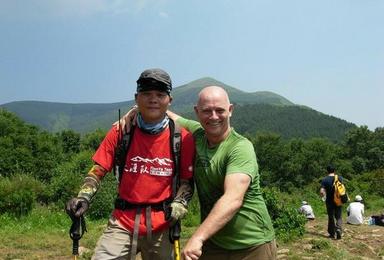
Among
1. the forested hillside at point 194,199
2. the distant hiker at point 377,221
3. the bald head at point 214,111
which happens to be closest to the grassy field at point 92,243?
the forested hillside at point 194,199

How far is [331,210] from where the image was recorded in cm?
1245

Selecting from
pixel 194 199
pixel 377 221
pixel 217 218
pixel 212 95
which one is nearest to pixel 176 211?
pixel 217 218

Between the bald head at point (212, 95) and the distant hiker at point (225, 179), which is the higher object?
the bald head at point (212, 95)

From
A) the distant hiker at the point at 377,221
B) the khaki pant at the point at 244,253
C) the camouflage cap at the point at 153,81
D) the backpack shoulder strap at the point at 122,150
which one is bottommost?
the distant hiker at the point at 377,221

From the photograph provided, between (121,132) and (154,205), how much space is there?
63 cm

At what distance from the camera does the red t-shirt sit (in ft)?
11.5

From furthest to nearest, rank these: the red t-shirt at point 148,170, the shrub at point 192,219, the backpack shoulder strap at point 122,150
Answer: the shrub at point 192,219 → the backpack shoulder strap at point 122,150 → the red t-shirt at point 148,170

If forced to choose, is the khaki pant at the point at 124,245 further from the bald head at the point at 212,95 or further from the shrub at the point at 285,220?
the shrub at the point at 285,220

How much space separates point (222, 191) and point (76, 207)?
105cm

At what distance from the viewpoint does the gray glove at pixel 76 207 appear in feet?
11.1

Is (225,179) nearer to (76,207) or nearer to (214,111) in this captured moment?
(214,111)

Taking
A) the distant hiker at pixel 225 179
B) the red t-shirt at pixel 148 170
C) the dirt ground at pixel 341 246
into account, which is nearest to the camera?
the distant hiker at pixel 225 179

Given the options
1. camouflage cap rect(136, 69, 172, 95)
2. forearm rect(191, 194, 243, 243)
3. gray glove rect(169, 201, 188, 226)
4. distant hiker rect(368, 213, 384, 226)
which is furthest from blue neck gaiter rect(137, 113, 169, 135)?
distant hiker rect(368, 213, 384, 226)

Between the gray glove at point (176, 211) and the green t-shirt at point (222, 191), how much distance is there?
0.18 metres
